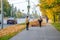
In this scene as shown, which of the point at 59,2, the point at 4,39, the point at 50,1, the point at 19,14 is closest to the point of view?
the point at 4,39

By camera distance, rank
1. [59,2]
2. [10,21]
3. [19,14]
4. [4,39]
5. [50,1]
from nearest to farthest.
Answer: [4,39]
[50,1]
[59,2]
[10,21]
[19,14]

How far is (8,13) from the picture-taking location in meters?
122

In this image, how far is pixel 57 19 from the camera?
5969cm

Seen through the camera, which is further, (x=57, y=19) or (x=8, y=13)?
(x=8, y=13)

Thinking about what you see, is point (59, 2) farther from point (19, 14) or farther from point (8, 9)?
point (19, 14)

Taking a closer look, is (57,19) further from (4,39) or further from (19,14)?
(19,14)

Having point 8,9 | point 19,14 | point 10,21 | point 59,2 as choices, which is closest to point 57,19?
point 10,21

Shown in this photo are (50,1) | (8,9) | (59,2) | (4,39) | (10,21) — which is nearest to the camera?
(4,39)

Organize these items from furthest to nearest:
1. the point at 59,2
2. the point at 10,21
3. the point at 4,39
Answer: the point at 10,21 < the point at 59,2 < the point at 4,39

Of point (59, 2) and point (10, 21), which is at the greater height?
point (59, 2)

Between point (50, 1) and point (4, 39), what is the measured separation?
11083 mm

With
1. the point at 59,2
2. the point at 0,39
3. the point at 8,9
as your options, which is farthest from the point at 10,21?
the point at 8,9

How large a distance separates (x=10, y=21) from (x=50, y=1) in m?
32.1

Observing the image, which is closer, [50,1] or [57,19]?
[50,1]
